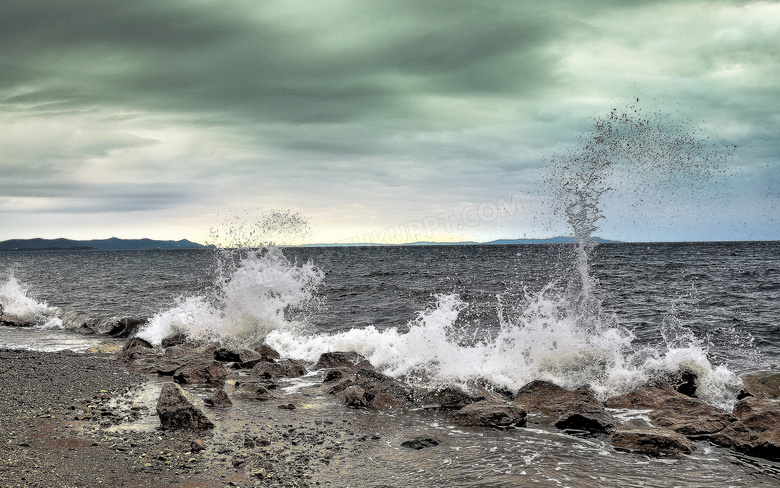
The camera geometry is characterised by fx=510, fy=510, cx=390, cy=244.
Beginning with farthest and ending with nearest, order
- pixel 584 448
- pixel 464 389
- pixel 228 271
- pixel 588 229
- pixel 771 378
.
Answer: pixel 228 271, pixel 588 229, pixel 771 378, pixel 464 389, pixel 584 448

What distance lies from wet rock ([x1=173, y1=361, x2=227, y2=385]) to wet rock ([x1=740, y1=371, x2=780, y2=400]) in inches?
429

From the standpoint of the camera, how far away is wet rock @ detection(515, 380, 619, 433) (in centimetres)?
826

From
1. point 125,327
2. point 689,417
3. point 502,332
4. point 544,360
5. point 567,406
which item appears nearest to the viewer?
point 689,417

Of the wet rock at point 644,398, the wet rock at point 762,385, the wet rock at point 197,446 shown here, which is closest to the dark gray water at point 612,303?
the wet rock at point 762,385

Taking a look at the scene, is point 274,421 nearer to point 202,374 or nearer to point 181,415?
point 181,415

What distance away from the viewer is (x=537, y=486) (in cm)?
611

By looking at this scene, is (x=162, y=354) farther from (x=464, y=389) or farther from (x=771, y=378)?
(x=771, y=378)

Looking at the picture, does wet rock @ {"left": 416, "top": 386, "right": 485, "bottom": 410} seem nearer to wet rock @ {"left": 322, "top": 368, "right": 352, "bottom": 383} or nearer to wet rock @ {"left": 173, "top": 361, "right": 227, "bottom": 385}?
wet rock @ {"left": 322, "top": 368, "right": 352, "bottom": 383}

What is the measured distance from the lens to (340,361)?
13.0 metres

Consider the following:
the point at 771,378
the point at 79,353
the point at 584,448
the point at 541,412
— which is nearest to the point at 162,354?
the point at 79,353

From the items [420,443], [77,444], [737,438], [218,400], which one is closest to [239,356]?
[218,400]

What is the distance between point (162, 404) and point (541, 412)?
6329mm

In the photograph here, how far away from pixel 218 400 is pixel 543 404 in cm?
586

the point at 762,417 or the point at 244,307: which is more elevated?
the point at 244,307
